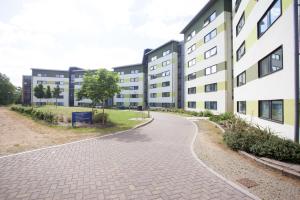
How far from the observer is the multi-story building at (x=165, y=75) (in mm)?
47006

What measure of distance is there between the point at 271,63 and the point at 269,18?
8.76 ft

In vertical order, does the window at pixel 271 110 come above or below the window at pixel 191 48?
below

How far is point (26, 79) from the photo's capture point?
7931 centimetres

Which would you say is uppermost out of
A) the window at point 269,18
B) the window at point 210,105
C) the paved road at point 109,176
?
the window at point 269,18

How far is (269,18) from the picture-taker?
11.9 m

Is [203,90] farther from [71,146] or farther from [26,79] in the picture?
[26,79]

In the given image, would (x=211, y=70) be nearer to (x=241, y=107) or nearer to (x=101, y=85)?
(x=241, y=107)

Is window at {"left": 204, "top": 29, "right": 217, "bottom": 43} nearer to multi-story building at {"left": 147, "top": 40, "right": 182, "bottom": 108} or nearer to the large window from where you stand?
the large window

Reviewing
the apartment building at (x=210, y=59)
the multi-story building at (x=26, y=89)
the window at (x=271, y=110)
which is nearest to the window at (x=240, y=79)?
the window at (x=271, y=110)

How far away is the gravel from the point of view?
17.1 feet

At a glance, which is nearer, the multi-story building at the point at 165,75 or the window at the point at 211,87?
the window at the point at 211,87

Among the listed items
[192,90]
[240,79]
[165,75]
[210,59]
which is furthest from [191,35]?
[240,79]

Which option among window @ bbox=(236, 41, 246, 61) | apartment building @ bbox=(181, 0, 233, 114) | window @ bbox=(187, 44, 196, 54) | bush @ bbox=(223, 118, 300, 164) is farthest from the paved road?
window @ bbox=(187, 44, 196, 54)

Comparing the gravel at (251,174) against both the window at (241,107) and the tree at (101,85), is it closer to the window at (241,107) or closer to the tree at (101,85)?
Result: the window at (241,107)
